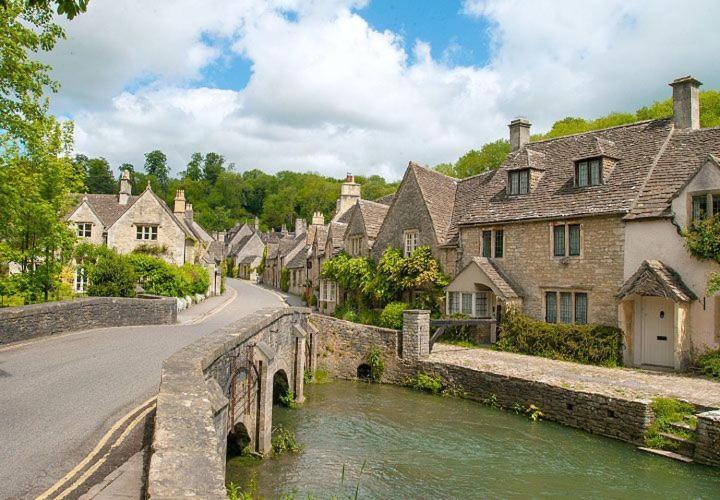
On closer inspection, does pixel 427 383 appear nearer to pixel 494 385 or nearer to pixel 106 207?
pixel 494 385

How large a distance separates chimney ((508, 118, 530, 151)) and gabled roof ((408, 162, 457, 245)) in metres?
4.55

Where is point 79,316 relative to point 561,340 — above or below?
above

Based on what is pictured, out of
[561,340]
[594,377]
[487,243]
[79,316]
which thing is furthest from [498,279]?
[79,316]

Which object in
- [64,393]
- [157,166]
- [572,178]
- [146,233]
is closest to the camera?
[64,393]

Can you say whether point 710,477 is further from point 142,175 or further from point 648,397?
point 142,175

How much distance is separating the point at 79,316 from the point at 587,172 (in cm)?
2107

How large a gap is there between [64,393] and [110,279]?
2002 cm

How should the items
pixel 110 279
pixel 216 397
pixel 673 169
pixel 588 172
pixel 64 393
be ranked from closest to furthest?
pixel 216 397 → pixel 64 393 → pixel 673 169 → pixel 588 172 → pixel 110 279

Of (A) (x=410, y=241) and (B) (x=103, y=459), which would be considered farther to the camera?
(A) (x=410, y=241)

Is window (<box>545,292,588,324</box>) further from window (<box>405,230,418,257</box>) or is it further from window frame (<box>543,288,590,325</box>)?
window (<box>405,230,418,257</box>)

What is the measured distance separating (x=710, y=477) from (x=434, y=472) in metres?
6.30

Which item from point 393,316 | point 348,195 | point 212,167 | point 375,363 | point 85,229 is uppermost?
point 212,167

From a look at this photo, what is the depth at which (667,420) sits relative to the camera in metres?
15.1

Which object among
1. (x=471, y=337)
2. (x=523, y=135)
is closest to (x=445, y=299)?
(x=471, y=337)
